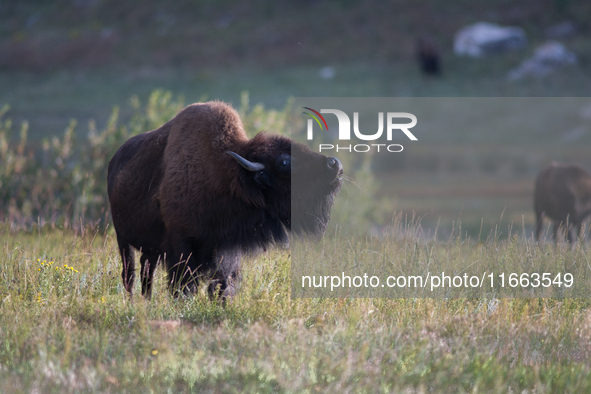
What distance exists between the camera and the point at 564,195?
1253 centimetres

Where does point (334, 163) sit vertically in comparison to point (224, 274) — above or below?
above

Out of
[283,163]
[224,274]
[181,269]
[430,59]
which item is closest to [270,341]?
[224,274]

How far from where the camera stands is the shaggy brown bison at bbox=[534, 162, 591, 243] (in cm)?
1256

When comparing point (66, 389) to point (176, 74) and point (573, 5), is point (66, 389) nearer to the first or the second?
point (176, 74)

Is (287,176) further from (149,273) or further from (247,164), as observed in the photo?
(149,273)

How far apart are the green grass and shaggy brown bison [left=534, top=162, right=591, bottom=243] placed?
277 inches

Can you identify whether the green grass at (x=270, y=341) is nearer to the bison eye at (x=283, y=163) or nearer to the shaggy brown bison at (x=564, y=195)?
the bison eye at (x=283, y=163)

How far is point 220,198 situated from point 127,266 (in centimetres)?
131

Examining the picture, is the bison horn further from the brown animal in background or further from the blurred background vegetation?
the brown animal in background

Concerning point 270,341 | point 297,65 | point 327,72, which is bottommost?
point 270,341

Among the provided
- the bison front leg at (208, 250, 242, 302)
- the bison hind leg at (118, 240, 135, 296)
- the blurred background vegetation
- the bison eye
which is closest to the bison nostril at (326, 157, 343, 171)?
the bison eye

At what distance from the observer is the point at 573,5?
50219 mm

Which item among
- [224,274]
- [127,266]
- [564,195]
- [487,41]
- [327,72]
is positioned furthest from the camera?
[487,41]

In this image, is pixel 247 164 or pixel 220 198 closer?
pixel 247 164
